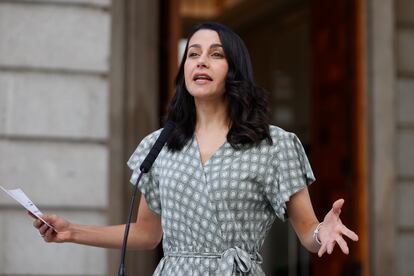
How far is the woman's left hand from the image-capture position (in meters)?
3.38

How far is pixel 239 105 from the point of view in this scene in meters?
3.70

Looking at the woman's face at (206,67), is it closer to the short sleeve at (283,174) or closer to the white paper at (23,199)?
the short sleeve at (283,174)

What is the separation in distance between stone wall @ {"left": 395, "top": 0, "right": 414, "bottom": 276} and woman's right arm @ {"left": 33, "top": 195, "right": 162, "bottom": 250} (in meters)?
4.75

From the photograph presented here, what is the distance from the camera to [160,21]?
8.09 m

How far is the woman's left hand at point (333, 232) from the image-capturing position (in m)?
3.38

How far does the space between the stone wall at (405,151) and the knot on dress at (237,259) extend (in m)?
Answer: 5.04

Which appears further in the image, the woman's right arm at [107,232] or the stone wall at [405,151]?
the stone wall at [405,151]

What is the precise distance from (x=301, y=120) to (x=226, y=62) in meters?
11.4

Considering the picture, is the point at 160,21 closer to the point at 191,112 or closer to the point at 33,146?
the point at 33,146

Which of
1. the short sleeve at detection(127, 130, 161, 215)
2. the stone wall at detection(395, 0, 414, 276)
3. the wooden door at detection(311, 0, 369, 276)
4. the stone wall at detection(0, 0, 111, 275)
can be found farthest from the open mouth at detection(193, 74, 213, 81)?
the stone wall at detection(395, 0, 414, 276)

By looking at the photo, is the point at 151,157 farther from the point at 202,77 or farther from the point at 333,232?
the point at 333,232

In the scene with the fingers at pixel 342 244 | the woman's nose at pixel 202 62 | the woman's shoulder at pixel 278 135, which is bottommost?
the fingers at pixel 342 244

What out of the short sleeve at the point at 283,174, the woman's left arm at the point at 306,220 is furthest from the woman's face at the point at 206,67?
the woman's left arm at the point at 306,220

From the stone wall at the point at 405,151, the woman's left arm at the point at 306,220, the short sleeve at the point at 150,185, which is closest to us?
the woman's left arm at the point at 306,220
